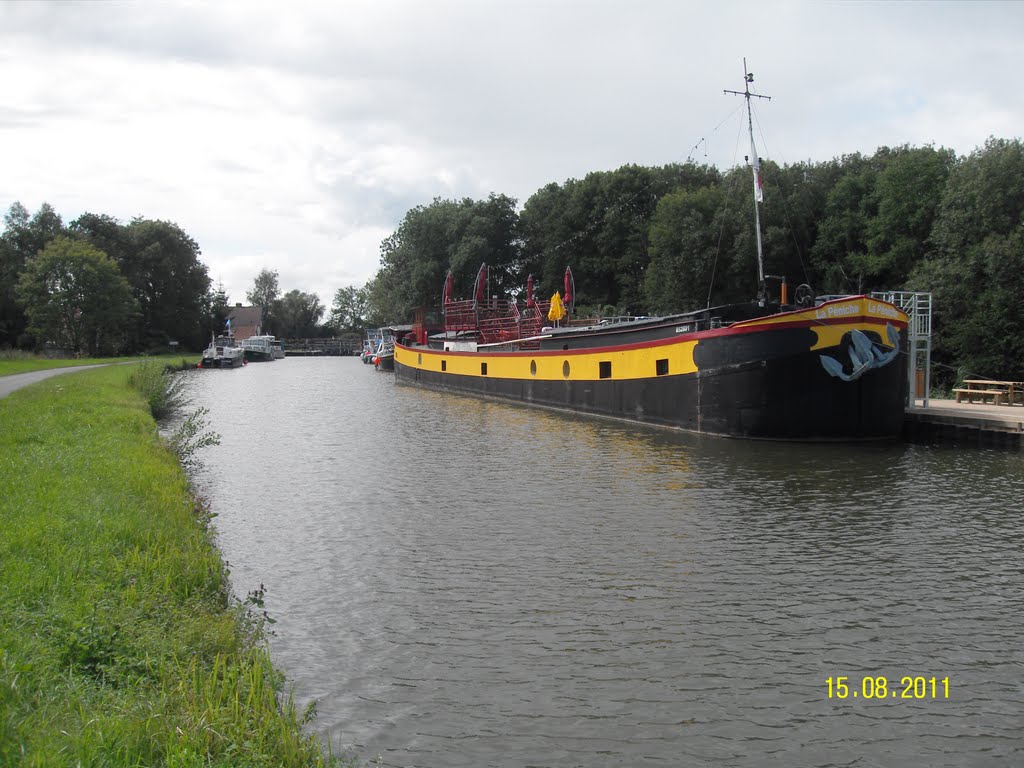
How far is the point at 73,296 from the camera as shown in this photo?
191 ft

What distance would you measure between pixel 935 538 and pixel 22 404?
17.0 metres

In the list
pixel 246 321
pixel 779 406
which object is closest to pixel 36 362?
A: pixel 779 406

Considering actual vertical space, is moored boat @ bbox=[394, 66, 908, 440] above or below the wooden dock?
above

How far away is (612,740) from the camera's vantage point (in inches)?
211

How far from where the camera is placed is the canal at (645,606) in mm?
5477

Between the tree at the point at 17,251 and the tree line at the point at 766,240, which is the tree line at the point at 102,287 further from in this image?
the tree line at the point at 766,240

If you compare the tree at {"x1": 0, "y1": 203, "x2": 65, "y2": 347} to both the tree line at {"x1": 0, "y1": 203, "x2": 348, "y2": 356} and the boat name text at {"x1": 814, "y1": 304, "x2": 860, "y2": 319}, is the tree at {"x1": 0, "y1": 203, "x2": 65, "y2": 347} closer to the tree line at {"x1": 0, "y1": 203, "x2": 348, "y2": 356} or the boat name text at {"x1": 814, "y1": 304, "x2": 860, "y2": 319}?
the tree line at {"x1": 0, "y1": 203, "x2": 348, "y2": 356}

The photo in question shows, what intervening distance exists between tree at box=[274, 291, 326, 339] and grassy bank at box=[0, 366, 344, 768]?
5182 inches

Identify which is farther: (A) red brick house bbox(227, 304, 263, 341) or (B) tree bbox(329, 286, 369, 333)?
(B) tree bbox(329, 286, 369, 333)

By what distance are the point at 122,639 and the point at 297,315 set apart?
139 m

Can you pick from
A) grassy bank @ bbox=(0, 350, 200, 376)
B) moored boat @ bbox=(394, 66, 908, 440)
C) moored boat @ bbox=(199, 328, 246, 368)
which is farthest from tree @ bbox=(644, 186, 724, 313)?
moored boat @ bbox=(199, 328, 246, 368)

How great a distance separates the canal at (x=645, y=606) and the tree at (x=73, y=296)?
50.0 m

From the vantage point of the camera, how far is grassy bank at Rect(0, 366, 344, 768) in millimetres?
3984

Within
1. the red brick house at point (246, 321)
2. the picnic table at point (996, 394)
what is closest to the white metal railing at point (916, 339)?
the picnic table at point (996, 394)
